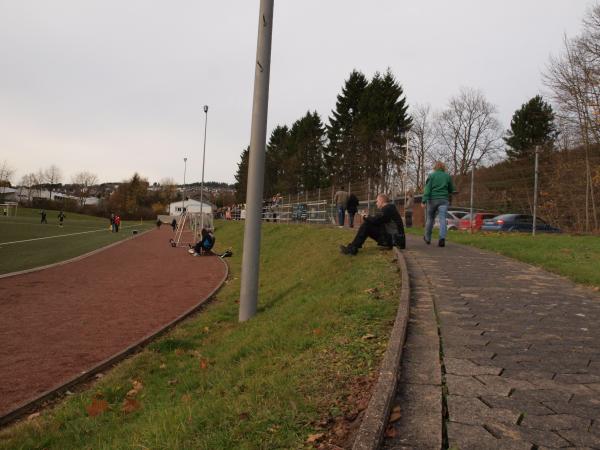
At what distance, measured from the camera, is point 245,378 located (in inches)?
158

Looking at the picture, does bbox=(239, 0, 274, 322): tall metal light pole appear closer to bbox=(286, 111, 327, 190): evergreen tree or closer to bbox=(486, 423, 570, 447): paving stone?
bbox=(486, 423, 570, 447): paving stone

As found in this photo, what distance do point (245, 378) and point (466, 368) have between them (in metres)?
1.78

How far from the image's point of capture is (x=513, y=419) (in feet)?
8.41

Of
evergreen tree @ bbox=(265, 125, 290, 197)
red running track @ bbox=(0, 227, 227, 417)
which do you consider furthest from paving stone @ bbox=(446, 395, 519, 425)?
evergreen tree @ bbox=(265, 125, 290, 197)

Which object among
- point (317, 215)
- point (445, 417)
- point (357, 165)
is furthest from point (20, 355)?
point (357, 165)

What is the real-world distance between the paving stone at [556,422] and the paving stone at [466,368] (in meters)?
0.65

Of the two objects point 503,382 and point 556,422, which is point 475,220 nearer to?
point 503,382

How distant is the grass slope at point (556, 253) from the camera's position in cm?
747

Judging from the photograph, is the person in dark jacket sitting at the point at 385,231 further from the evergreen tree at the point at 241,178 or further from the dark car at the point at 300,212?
the evergreen tree at the point at 241,178

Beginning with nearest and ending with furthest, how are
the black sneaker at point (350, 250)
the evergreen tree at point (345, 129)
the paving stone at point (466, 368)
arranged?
the paving stone at point (466, 368), the black sneaker at point (350, 250), the evergreen tree at point (345, 129)

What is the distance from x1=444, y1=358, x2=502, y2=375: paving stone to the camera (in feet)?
10.7

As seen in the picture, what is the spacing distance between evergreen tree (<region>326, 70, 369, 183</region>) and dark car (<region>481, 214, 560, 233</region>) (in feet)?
110

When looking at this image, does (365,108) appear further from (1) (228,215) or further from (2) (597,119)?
(2) (597,119)

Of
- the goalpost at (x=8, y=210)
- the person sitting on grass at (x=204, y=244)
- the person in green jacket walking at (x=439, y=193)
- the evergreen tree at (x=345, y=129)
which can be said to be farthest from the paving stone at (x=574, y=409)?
→ the goalpost at (x=8, y=210)
